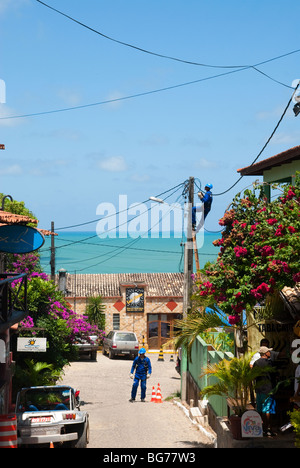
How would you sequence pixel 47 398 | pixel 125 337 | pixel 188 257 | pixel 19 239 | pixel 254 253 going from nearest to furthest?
1. pixel 254 253
2. pixel 19 239
3. pixel 47 398
4. pixel 188 257
5. pixel 125 337

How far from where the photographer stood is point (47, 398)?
14.5 m

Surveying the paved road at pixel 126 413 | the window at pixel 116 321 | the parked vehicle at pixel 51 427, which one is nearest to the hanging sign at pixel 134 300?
the window at pixel 116 321

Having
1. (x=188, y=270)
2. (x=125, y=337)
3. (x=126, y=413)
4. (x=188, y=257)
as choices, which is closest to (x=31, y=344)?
(x=126, y=413)

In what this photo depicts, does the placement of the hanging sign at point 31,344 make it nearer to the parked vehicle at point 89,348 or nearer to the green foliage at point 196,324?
the green foliage at point 196,324

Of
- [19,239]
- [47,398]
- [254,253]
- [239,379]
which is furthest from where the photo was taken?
[47,398]

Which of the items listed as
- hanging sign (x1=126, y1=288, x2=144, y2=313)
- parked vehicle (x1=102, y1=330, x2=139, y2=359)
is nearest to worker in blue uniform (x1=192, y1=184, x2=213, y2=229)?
parked vehicle (x1=102, y1=330, x2=139, y2=359)

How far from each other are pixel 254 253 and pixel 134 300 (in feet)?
111

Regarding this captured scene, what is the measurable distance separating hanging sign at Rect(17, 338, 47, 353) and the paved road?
242 centimetres

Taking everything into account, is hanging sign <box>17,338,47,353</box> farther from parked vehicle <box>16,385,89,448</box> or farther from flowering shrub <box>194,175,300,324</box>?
flowering shrub <box>194,175,300,324</box>

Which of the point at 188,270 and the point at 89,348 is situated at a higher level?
the point at 188,270

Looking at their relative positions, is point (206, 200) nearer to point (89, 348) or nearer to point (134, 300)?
point (89, 348)

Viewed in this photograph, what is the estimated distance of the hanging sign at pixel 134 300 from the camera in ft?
147

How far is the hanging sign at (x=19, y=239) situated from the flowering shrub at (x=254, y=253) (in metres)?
3.79
